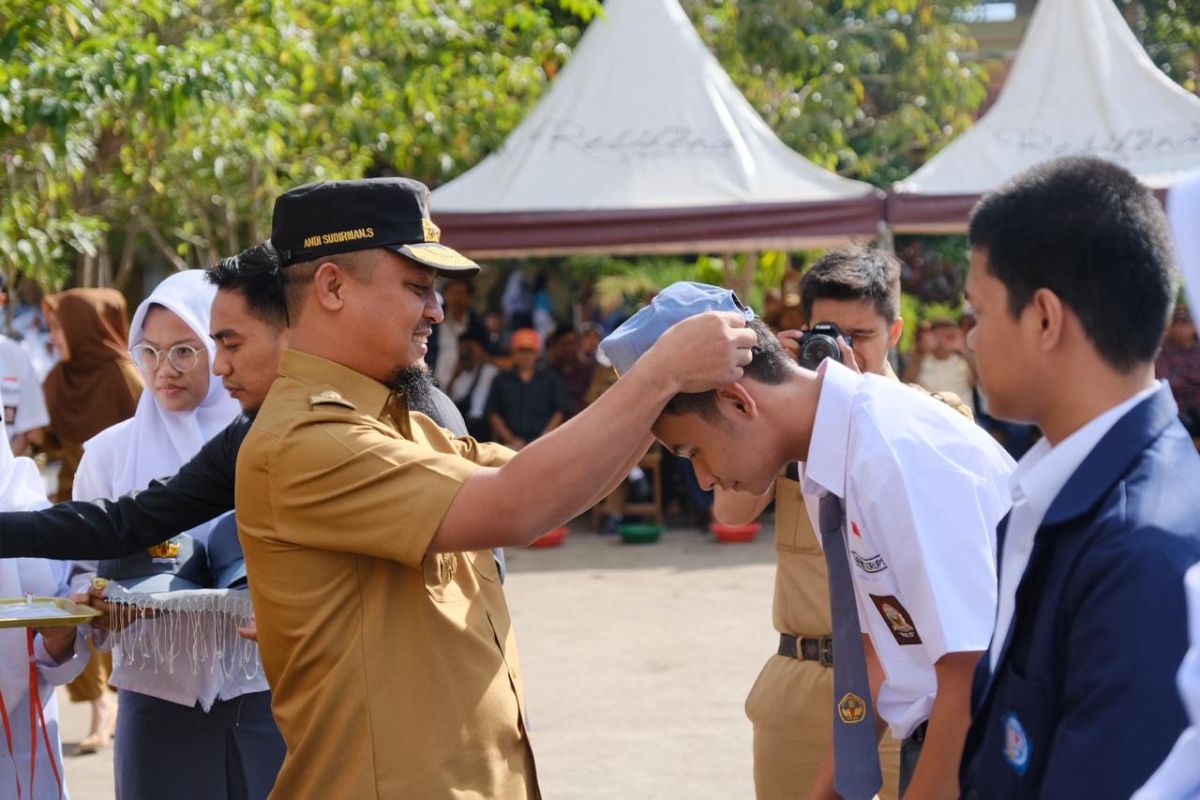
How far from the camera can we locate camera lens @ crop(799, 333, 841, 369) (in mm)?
3168

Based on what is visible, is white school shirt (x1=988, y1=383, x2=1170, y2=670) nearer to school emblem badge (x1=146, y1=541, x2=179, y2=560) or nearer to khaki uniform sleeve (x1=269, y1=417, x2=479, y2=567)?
khaki uniform sleeve (x1=269, y1=417, x2=479, y2=567)

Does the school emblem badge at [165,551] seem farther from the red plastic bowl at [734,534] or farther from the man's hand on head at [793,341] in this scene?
the red plastic bowl at [734,534]

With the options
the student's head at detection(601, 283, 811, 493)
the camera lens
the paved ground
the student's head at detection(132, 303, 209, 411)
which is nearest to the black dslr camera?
the camera lens

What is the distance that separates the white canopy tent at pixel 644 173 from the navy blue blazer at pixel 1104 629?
8.25 meters

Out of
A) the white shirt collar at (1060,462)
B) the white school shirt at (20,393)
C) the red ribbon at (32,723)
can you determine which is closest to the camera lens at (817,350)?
the white shirt collar at (1060,462)

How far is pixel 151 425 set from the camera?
12.8 feet

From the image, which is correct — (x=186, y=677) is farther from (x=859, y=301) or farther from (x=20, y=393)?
(x=20, y=393)

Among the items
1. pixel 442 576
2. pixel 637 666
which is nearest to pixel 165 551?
pixel 442 576

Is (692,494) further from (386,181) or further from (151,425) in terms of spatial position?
(386,181)

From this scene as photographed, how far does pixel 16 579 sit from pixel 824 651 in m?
2.00

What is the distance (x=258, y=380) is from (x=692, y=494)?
27.7 ft

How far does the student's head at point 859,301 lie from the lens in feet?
12.5

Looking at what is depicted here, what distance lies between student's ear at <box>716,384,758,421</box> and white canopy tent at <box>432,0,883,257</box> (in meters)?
7.58

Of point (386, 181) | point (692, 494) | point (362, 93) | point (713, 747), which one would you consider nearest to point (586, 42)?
point (362, 93)
